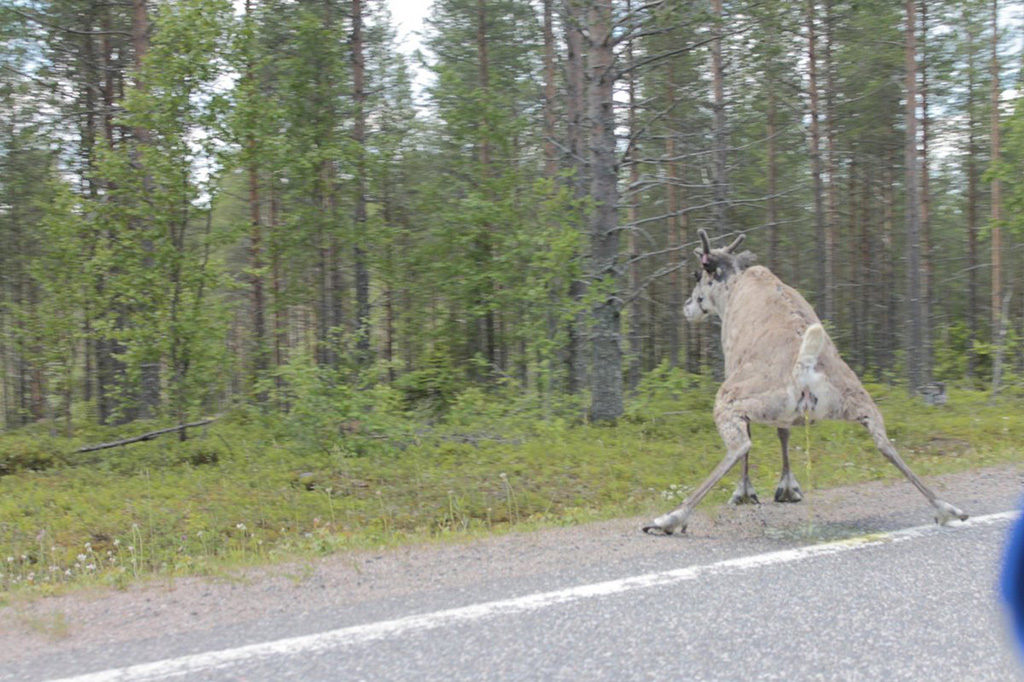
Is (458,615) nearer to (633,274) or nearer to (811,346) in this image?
(811,346)

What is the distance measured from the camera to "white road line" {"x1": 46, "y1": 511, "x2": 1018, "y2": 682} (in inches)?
123

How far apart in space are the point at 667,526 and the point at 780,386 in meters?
1.27

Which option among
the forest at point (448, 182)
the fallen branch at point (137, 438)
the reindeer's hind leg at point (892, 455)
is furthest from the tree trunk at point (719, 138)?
the fallen branch at point (137, 438)

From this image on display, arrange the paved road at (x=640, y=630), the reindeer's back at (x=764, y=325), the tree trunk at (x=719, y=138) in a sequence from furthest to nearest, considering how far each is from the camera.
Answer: the tree trunk at (x=719, y=138)
the reindeer's back at (x=764, y=325)
the paved road at (x=640, y=630)

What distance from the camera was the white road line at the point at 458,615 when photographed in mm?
3128

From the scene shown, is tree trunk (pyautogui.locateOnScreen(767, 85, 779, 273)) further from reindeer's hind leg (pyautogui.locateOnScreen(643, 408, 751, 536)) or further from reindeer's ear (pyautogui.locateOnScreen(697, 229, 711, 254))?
reindeer's hind leg (pyautogui.locateOnScreen(643, 408, 751, 536))

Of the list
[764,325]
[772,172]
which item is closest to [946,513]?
[764,325]

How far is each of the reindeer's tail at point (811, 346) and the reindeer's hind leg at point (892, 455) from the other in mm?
501

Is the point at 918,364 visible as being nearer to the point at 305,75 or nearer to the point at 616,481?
the point at 616,481

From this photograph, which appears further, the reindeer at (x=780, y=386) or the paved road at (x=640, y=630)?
the reindeer at (x=780, y=386)

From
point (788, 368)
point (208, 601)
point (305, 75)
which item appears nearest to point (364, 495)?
point (208, 601)

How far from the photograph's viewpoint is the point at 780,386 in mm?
5262

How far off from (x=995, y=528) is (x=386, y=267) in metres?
14.2

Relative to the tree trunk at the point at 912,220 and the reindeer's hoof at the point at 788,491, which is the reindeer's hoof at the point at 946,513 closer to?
the reindeer's hoof at the point at 788,491
